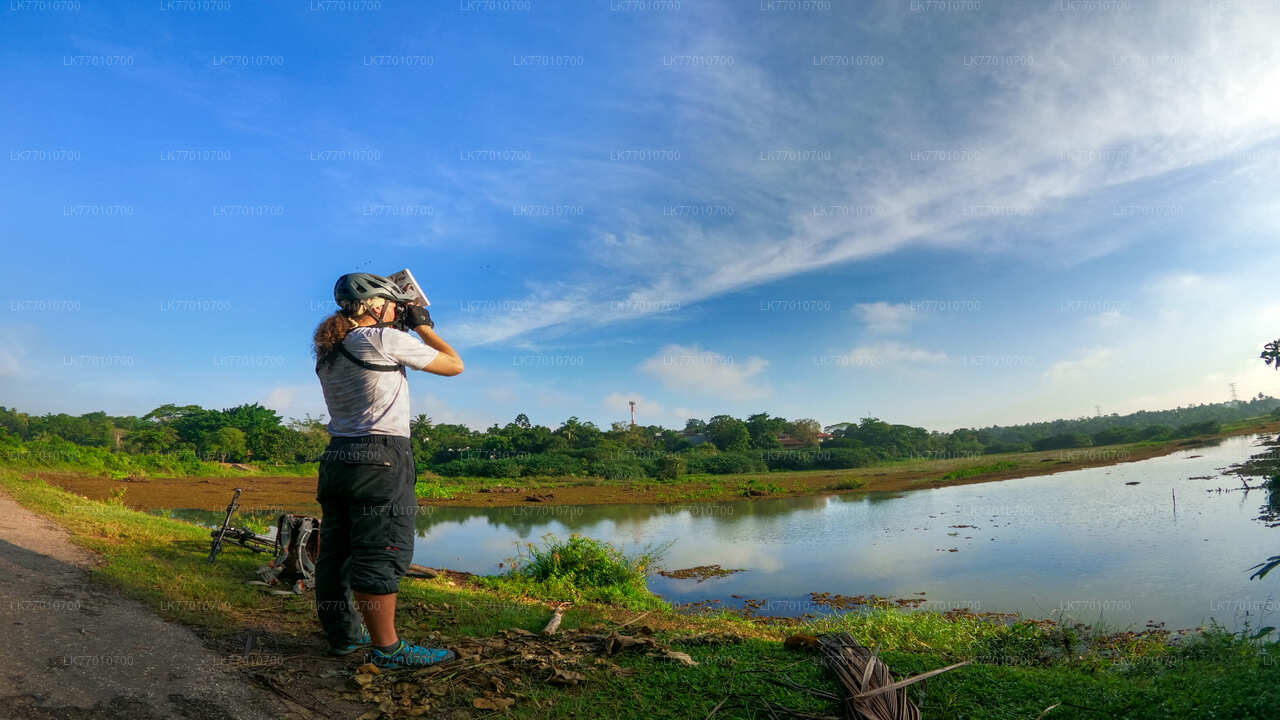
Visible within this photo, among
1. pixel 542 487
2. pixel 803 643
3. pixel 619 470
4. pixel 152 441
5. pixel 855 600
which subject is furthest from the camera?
pixel 152 441

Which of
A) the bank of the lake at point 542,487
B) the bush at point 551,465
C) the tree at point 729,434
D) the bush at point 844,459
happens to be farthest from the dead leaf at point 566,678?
the tree at point 729,434

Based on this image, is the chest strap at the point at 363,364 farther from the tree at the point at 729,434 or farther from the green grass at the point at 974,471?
the tree at the point at 729,434

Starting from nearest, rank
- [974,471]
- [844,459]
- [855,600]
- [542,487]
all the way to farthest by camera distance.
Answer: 1. [855,600]
2. [542,487]
3. [974,471]
4. [844,459]

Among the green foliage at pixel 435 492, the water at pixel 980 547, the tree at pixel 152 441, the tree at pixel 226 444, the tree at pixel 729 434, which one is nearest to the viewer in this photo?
the water at pixel 980 547

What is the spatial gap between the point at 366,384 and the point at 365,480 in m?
0.50

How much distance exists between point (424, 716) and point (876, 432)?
6288 cm

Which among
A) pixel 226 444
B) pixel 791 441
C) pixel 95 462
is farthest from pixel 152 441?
pixel 791 441

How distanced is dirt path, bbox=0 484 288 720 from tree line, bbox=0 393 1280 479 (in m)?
27.3

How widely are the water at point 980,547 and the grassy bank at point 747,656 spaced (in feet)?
5.69

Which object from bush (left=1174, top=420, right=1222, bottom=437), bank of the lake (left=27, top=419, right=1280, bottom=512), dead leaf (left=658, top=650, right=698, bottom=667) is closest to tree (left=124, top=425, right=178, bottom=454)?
bank of the lake (left=27, top=419, right=1280, bottom=512)

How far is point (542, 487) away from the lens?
93.9ft

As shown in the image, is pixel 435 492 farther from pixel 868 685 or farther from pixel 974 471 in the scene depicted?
pixel 974 471

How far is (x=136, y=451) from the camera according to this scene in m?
37.6

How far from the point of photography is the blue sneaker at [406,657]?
10.1ft
